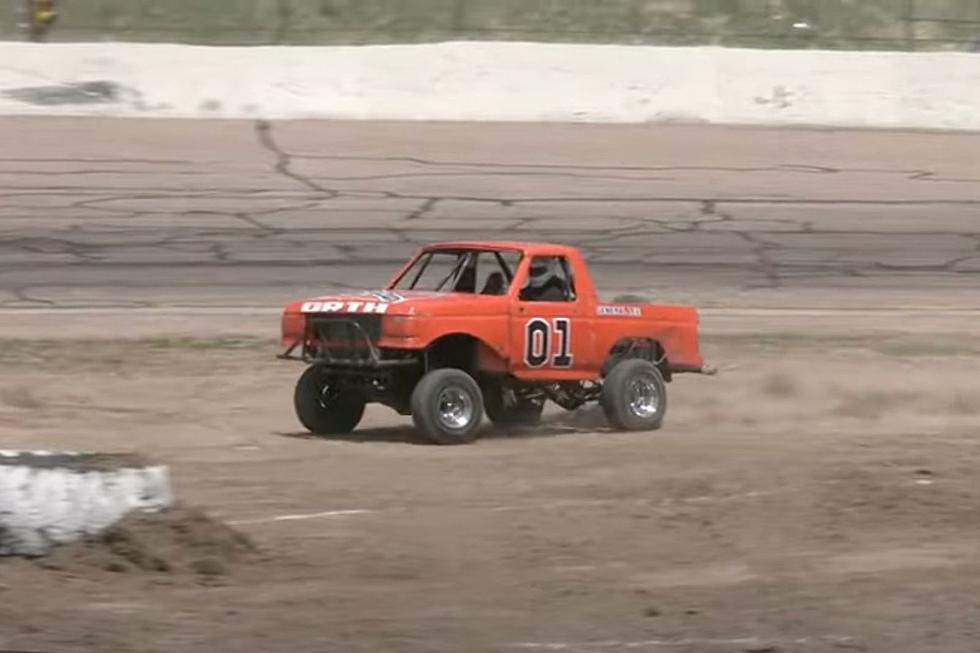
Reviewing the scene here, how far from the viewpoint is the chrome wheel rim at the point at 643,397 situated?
13539 mm

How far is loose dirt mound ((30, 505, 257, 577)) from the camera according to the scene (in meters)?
8.03

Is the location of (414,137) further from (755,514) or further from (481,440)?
(755,514)

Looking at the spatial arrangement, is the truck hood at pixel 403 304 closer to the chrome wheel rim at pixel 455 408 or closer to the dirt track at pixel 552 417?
the chrome wheel rim at pixel 455 408

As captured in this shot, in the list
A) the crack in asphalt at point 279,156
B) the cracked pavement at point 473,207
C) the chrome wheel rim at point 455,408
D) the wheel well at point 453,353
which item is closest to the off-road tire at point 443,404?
the chrome wheel rim at point 455,408

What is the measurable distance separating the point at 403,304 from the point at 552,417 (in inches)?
101

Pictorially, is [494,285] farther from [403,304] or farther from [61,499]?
[61,499]

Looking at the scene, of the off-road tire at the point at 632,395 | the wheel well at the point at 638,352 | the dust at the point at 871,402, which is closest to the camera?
the off-road tire at the point at 632,395

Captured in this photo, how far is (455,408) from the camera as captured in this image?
12.6 m

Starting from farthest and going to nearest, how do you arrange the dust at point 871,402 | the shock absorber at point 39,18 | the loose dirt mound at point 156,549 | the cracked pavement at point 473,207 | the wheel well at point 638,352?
1. the shock absorber at point 39,18
2. the cracked pavement at point 473,207
3. the dust at point 871,402
4. the wheel well at point 638,352
5. the loose dirt mound at point 156,549

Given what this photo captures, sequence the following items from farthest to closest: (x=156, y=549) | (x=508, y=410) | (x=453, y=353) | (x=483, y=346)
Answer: (x=508, y=410) < (x=453, y=353) < (x=483, y=346) < (x=156, y=549)

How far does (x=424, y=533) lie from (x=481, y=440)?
387 cm

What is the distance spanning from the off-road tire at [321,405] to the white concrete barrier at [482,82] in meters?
16.2

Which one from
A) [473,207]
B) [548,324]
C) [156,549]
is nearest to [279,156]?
[473,207]

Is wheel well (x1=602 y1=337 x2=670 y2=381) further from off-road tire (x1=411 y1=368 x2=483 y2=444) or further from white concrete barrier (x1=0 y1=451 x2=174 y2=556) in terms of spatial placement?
white concrete barrier (x1=0 y1=451 x2=174 y2=556)
